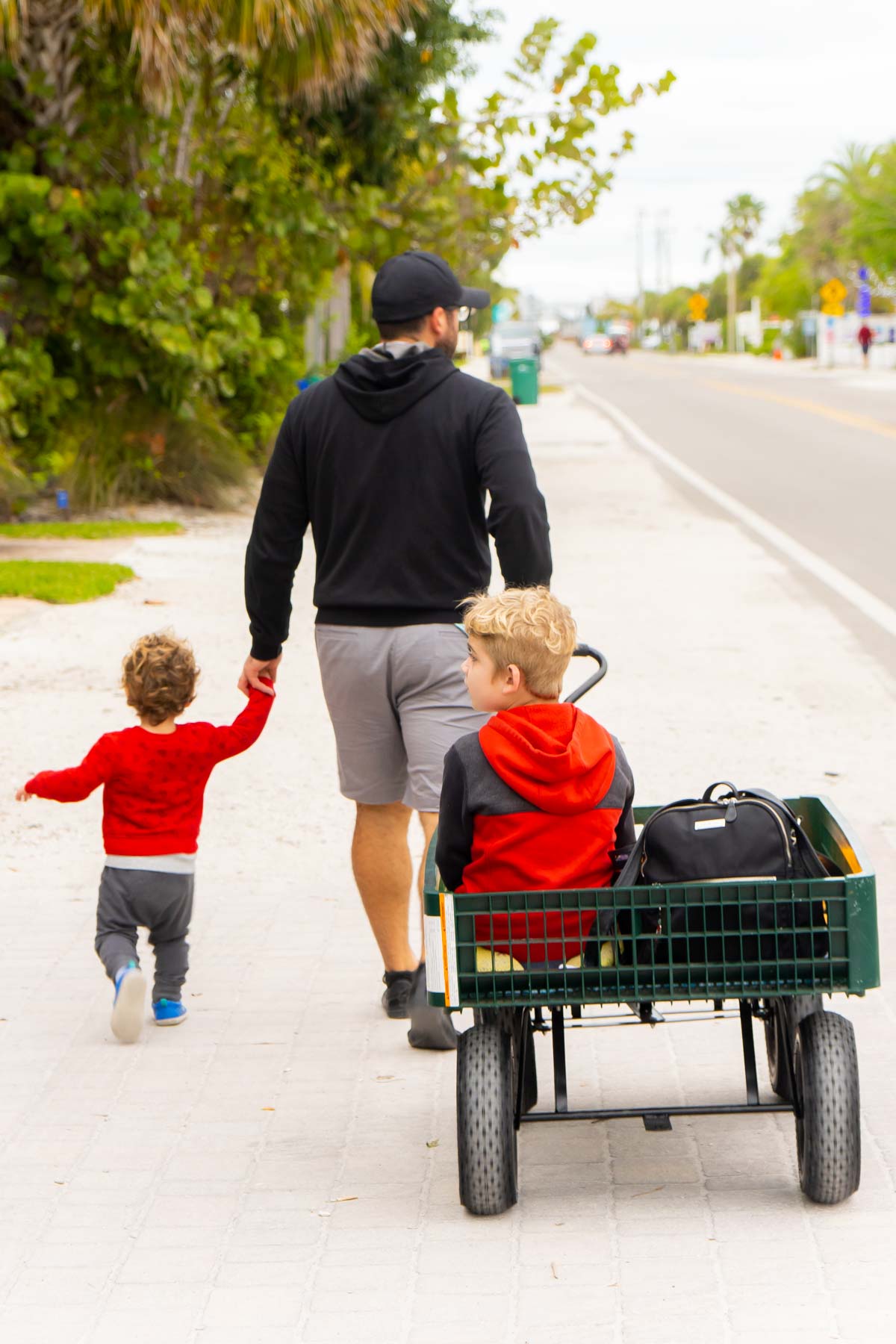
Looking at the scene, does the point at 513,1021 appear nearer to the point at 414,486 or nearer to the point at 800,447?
the point at 414,486

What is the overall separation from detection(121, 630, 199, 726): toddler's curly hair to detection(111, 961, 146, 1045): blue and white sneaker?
653 millimetres

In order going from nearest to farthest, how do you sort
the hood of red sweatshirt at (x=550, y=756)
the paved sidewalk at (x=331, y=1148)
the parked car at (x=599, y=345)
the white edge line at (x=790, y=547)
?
the paved sidewalk at (x=331, y=1148) → the hood of red sweatshirt at (x=550, y=756) → the white edge line at (x=790, y=547) → the parked car at (x=599, y=345)

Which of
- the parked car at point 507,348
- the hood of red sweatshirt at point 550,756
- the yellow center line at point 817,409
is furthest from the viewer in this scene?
the parked car at point 507,348

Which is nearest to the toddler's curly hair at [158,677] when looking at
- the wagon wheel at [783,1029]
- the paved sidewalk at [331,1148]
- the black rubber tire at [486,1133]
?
the paved sidewalk at [331,1148]

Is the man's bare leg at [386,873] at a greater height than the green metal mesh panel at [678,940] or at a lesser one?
lesser

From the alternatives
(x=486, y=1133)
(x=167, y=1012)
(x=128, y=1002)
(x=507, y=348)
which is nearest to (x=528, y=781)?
(x=486, y=1133)

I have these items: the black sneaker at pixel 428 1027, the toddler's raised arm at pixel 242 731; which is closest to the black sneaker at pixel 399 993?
the black sneaker at pixel 428 1027

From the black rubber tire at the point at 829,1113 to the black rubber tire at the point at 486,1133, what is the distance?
0.59m

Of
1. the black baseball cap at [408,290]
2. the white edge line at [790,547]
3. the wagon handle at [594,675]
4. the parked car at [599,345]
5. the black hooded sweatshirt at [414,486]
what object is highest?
the black baseball cap at [408,290]

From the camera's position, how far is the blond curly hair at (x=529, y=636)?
379cm

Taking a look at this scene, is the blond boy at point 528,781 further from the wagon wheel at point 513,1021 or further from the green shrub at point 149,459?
the green shrub at point 149,459

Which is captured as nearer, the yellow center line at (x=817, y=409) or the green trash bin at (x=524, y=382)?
the yellow center line at (x=817, y=409)

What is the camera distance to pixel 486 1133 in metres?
3.60

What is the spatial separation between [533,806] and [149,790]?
1358 mm
